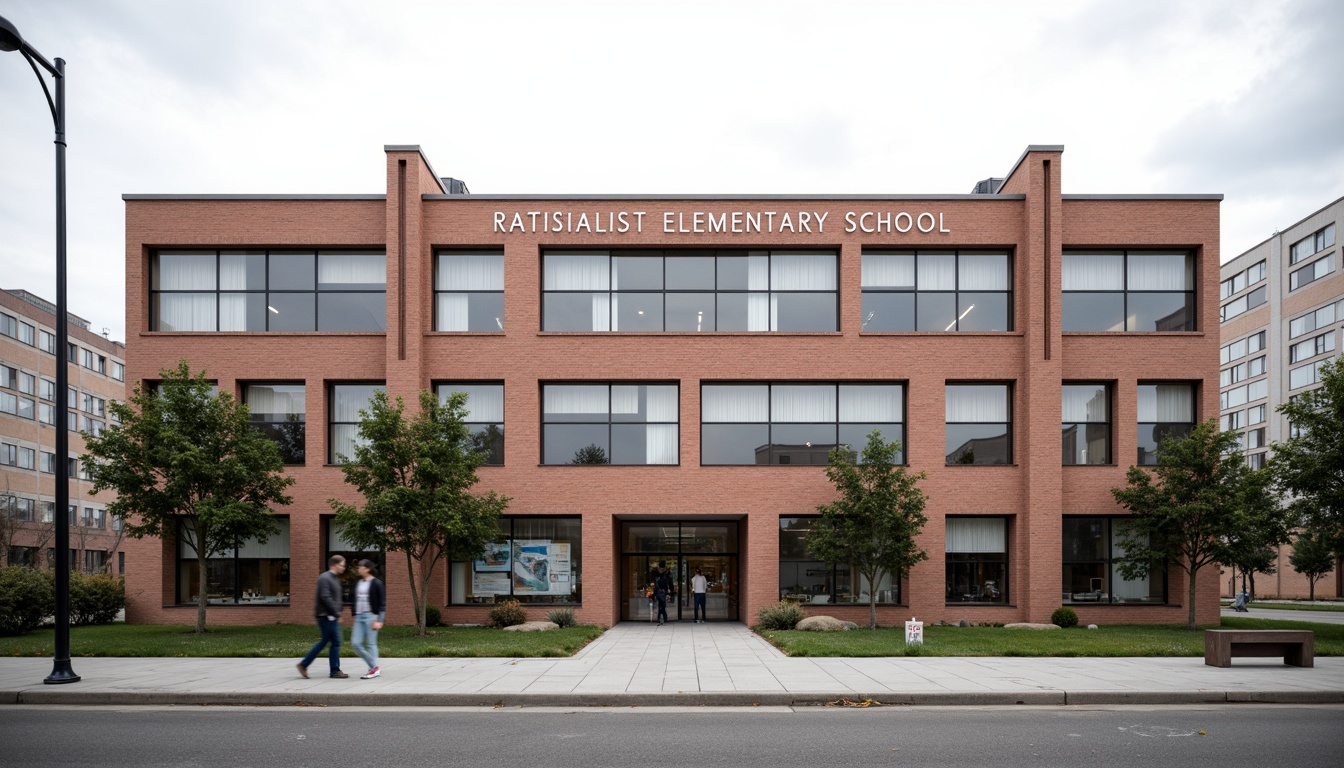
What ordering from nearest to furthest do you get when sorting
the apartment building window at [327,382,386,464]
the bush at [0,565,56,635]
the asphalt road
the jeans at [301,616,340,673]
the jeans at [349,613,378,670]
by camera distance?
the asphalt road
the jeans at [301,616,340,673]
the jeans at [349,613,378,670]
the bush at [0,565,56,635]
the apartment building window at [327,382,386,464]

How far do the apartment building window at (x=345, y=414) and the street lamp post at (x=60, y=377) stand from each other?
12324mm

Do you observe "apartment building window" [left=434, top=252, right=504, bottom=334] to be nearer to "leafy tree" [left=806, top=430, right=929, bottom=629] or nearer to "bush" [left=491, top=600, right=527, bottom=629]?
"bush" [left=491, top=600, right=527, bottom=629]

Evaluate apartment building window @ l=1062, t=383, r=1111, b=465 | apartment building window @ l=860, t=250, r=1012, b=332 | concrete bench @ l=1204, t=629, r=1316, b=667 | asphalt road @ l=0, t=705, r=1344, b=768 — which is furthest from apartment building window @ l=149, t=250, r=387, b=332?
concrete bench @ l=1204, t=629, r=1316, b=667

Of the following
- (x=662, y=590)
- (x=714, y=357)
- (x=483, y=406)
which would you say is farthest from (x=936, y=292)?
(x=483, y=406)

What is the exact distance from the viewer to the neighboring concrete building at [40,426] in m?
68.2

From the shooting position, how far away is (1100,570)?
86.5 ft

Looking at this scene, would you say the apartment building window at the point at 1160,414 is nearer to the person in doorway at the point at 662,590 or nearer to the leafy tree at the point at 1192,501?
the leafy tree at the point at 1192,501

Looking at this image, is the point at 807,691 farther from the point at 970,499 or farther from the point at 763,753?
the point at 970,499

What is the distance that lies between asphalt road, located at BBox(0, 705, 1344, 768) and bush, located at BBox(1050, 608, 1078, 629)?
12.6 m

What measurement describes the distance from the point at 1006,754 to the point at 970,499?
17876 millimetres

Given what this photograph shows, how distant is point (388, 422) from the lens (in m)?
21.5

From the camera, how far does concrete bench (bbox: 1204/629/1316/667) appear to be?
15.8m

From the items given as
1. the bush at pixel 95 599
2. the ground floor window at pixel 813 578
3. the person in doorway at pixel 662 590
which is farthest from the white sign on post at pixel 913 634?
the bush at pixel 95 599

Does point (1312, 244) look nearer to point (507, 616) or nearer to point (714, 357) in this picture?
point (714, 357)
